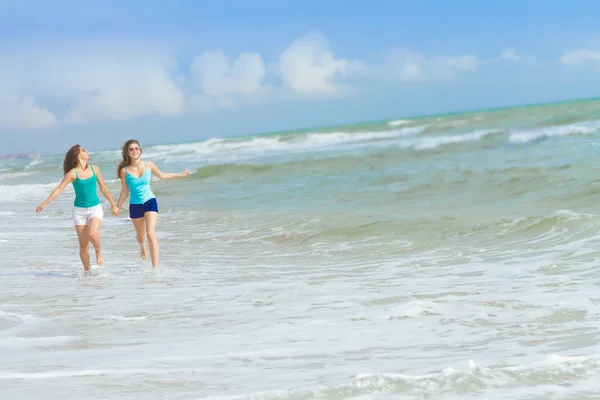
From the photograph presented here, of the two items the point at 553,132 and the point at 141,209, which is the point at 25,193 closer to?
the point at 141,209

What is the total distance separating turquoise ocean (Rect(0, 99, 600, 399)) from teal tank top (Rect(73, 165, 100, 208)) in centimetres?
83

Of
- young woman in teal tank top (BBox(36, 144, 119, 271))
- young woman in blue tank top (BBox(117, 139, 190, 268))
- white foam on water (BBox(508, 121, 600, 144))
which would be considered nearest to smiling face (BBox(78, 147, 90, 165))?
young woman in teal tank top (BBox(36, 144, 119, 271))

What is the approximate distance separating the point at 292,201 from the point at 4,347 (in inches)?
470

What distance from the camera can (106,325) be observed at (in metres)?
5.86

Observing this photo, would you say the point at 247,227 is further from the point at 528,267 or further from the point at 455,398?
the point at 455,398

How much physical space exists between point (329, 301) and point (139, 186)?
11.4 ft

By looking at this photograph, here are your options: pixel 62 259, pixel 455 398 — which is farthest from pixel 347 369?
pixel 62 259

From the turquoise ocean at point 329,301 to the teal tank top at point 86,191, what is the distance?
2.73ft

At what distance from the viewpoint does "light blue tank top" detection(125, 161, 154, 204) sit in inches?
357

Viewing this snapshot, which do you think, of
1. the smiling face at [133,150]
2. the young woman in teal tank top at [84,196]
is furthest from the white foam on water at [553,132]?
the young woman in teal tank top at [84,196]

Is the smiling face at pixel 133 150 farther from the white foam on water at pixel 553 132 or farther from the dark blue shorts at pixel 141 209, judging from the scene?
the white foam on water at pixel 553 132

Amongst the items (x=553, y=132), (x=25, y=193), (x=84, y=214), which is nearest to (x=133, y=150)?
(x=84, y=214)

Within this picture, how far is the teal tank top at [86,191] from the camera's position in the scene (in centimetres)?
877

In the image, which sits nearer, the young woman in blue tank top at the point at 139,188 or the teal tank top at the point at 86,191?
the teal tank top at the point at 86,191
